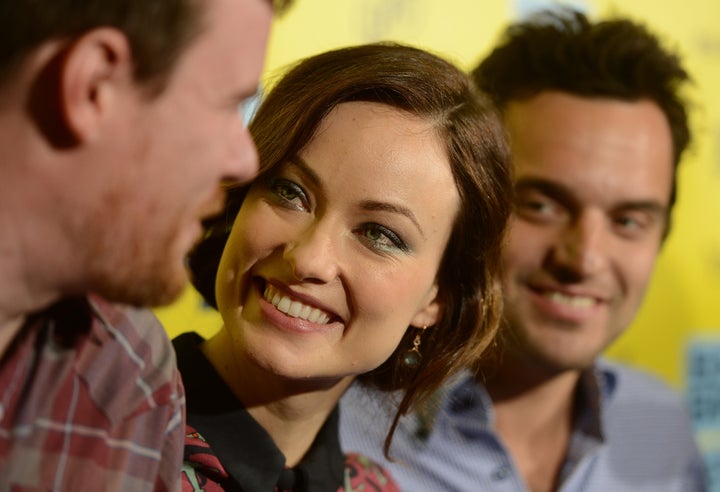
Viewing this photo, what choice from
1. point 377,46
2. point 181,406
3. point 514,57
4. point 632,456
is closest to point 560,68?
point 514,57

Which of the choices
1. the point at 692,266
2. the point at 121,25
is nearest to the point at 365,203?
the point at 121,25

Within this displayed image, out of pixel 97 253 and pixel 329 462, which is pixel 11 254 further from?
pixel 329 462

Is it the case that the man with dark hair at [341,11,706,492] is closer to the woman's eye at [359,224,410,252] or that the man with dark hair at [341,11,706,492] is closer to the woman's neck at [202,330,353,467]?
the woman's neck at [202,330,353,467]

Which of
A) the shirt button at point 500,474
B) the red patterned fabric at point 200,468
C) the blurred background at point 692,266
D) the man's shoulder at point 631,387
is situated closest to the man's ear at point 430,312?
the red patterned fabric at point 200,468

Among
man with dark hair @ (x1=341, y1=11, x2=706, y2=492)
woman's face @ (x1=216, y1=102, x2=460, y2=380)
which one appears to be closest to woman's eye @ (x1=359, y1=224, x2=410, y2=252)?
woman's face @ (x1=216, y1=102, x2=460, y2=380)

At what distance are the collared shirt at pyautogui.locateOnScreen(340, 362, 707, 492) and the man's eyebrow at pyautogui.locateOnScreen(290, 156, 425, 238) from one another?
31 cm

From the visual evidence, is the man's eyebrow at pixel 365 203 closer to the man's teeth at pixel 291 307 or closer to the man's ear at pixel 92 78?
the man's teeth at pixel 291 307

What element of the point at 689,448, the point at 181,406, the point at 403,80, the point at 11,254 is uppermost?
the point at 403,80

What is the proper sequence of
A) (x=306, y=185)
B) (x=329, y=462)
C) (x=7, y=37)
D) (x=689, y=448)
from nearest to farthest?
1. (x=7, y=37)
2. (x=306, y=185)
3. (x=329, y=462)
4. (x=689, y=448)

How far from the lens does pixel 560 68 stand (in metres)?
Result: 1.40

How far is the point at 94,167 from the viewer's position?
60 cm

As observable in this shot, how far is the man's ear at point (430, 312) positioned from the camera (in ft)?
3.22

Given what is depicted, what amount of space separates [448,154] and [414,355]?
0.25 m

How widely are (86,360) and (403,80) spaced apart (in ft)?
1.30
